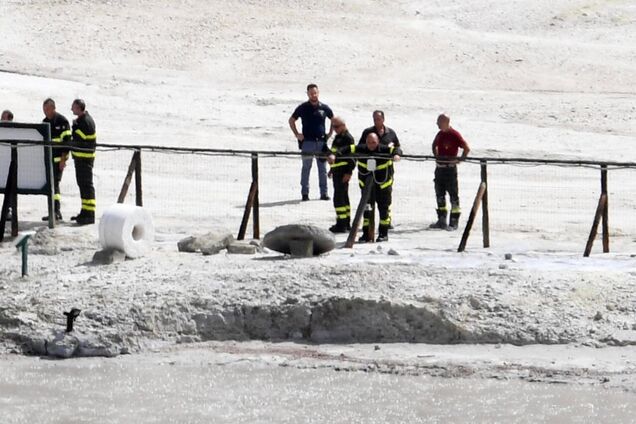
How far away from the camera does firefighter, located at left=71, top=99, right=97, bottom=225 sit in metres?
20.0

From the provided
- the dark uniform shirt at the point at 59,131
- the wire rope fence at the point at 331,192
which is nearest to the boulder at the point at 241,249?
the wire rope fence at the point at 331,192

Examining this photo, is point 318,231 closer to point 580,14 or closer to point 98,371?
point 98,371

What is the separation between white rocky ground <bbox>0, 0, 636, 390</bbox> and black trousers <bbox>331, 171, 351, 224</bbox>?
870mm

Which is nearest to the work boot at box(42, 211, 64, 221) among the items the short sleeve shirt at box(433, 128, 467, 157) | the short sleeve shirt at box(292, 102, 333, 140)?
the short sleeve shirt at box(292, 102, 333, 140)

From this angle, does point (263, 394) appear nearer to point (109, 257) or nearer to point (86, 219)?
point (109, 257)

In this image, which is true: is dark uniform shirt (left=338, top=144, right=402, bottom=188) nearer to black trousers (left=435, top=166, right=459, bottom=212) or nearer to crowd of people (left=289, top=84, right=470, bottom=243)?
crowd of people (left=289, top=84, right=470, bottom=243)

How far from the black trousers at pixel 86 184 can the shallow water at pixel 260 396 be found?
19.6 ft

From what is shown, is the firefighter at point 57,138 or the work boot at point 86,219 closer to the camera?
the work boot at point 86,219

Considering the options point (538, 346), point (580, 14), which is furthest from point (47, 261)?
point (580, 14)

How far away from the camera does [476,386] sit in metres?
13.3

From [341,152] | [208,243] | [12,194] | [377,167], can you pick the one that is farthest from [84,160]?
[377,167]

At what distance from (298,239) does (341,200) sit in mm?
3178

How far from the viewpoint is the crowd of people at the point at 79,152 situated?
20000mm

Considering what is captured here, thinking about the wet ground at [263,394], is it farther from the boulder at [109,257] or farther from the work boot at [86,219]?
the work boot at [86,219]
